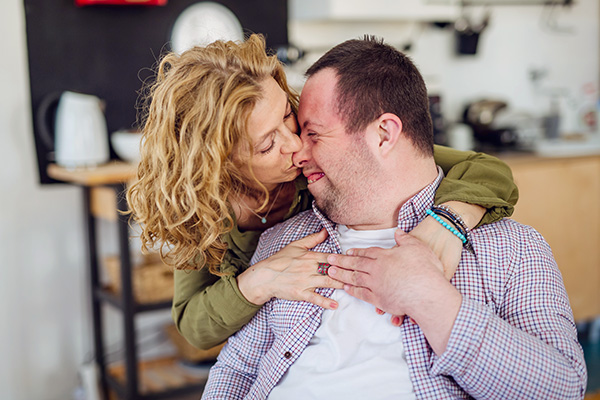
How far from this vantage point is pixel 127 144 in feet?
8.72

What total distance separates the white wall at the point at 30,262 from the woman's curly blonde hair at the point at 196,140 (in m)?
1.68

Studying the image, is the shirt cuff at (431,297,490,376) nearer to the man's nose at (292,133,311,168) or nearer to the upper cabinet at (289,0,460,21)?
the man's nose at (292,133,311,168)

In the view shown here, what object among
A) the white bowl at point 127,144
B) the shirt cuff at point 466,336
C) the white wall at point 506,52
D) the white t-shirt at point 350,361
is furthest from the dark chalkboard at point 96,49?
the shirt cuff at point 466,336

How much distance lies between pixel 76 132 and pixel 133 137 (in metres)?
0.23

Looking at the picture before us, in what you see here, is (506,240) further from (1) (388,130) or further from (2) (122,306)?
(2) (122,306)

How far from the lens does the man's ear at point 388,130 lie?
1278 mm

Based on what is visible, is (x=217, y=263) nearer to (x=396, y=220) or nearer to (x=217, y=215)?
(x=217, y=215)

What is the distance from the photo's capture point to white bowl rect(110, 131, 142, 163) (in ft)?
8.56

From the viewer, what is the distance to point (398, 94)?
1293 mm

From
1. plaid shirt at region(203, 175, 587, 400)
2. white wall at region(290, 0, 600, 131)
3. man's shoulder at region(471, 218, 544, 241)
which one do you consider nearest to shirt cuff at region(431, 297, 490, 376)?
plaid shirt at region(203, 175, 587, 400)

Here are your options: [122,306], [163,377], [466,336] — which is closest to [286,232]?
[466,336]

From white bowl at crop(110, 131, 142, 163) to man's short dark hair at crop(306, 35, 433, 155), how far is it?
1457 mm

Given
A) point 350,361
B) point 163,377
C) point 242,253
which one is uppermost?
point 242,253

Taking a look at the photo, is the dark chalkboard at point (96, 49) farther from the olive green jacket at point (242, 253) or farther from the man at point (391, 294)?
the man at point (391, 294)
